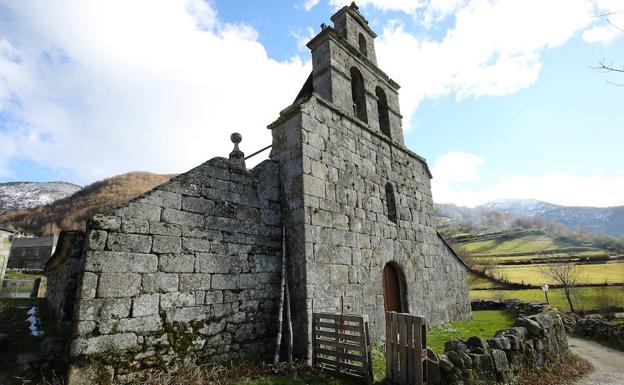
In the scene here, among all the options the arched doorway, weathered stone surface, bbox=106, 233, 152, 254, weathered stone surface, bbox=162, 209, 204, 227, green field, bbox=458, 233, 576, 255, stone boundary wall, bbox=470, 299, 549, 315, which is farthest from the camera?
green field, bbox=458, 233, 576, 255

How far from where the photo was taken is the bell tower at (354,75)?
8.65 meters

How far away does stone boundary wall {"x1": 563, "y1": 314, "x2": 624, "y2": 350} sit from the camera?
12039mm

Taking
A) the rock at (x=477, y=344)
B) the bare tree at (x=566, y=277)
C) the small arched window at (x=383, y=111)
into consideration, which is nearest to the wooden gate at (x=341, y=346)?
the rock at (x=477, y=344)

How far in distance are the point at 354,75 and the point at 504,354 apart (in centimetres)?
850

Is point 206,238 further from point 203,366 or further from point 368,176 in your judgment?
point 368,176

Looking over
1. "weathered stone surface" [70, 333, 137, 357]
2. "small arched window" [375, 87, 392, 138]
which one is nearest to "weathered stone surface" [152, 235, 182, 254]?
"weathered stone surface" [70, 333, 137, 357]

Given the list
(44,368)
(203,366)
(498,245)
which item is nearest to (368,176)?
(203,366)

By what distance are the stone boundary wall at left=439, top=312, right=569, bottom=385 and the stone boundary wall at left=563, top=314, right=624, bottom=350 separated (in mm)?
6104

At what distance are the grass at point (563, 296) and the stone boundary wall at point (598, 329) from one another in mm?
8205

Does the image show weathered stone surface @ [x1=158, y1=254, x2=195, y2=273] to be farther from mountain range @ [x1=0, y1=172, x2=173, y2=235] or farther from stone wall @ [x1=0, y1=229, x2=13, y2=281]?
mountain range @ [x1=0, y1=172, x2=173, y2=235]

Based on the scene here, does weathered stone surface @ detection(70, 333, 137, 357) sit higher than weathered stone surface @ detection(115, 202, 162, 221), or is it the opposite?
weathered stone surface @ detection(115, 202, 162, 221)

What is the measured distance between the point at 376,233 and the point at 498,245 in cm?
6941

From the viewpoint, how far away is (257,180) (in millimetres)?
6852

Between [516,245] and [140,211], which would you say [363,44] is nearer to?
[140,211]
